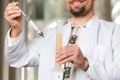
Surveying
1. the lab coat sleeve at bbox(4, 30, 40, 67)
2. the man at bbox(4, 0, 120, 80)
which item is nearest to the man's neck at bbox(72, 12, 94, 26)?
the man at bbox(4, 0, 120, 80)

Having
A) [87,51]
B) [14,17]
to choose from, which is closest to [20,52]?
[14,17]

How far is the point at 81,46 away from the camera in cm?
122

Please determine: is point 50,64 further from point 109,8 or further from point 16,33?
point 109,8

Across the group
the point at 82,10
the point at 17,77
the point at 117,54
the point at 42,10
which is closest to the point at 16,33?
the point at 82,10

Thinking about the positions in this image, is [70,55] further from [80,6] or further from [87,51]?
[80,6]

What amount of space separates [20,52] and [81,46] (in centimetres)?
25

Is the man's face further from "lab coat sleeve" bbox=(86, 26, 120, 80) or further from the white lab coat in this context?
"lab coat sleeve" bbox=(86, 26, 120, 80)

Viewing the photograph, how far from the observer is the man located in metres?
1.11

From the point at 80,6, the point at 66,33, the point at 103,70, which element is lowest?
the point at 103,70

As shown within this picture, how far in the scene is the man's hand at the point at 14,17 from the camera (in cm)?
117

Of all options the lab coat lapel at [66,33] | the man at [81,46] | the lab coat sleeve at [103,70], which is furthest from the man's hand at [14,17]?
the lab coat sleeve at [103,70]

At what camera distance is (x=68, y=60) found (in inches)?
39.5

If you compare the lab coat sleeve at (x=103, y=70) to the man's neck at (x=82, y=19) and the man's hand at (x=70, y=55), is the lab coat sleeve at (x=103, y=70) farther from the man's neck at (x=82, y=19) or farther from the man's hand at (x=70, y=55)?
the man's neck at (x=82, y=19)

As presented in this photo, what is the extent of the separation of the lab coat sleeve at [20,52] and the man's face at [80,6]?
0.71 ft
